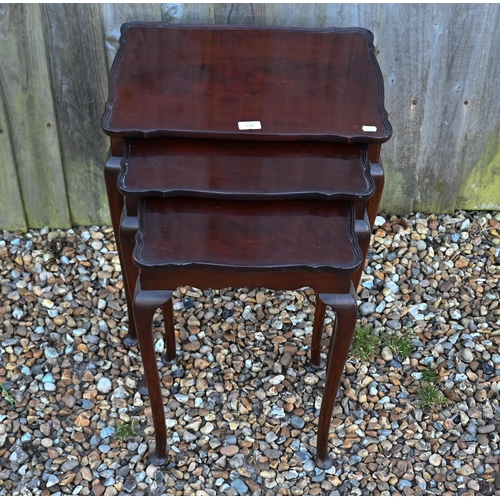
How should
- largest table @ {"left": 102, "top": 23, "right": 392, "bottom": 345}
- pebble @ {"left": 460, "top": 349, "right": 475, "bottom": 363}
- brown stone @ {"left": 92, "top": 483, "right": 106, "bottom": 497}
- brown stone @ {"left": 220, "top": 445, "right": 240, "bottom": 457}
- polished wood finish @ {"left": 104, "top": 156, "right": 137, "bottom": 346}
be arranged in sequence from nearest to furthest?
largest table @ {"left": 102, "top": 23, "right": 392, "bottom": 345} → polished wood finish @ {"left": 104, "top": 156, "right": 137, "bottom": 346} → brown stone @ {"left": 92, "top": 483, "right": 106, "bottom": 497} → brown stone @ {"left": 220, "top": 445, "right": 240, "bottom": 457} → pebble @ {"left": 460, "top": 349, "right": 475, "bottom": 363}

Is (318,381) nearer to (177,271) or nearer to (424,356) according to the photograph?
(424,356)

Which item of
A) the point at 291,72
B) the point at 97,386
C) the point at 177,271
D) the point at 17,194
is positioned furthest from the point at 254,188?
the point at 17,194

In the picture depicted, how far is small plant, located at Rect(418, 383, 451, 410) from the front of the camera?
2.59m

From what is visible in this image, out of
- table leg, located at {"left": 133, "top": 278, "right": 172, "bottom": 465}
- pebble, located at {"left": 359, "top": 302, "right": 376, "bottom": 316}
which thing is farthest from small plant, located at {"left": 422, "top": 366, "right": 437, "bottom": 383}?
table leg, located at {"left": 133, "top": 278, "right": 172, "bottom": 465}

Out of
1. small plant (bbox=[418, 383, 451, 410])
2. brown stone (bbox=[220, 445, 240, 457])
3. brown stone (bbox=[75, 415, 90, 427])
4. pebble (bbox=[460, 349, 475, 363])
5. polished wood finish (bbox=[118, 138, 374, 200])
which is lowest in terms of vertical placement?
brown stone (bbox=[220, 445, 240, 457])

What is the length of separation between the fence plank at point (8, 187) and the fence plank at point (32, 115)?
0.02 meters

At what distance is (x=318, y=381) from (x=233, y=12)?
4.76 ft

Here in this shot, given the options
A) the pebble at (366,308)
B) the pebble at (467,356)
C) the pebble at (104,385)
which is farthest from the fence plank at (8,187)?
the pebble at (467,356)

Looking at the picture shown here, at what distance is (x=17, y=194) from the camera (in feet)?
10.2

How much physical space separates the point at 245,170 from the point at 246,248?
0.24m

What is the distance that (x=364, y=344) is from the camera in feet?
9.12

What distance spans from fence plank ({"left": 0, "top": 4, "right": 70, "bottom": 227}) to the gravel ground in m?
0.15

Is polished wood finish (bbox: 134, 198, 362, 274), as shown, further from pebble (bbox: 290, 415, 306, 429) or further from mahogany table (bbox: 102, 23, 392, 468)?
pebble (bbox: 290, 415, 306, 429)

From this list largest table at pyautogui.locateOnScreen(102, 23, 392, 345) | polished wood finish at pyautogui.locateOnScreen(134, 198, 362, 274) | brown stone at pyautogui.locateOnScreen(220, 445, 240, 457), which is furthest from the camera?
brown stone at pyautogui.locateOnScreen(220, 445, 240, 457)
